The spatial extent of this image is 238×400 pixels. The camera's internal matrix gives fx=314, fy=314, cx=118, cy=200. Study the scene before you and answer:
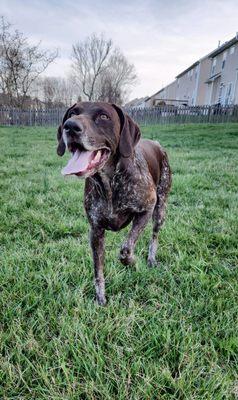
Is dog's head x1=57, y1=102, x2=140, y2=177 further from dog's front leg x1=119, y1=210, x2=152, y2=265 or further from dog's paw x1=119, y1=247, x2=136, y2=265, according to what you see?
dog's paw x1=119, y1=247, x2=136, y2=265

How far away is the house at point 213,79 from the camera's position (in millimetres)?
32969

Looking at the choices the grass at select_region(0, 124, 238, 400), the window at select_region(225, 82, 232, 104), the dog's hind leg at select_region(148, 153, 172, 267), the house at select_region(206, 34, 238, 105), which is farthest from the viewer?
the window at select_region(225, 82, 232, 104)

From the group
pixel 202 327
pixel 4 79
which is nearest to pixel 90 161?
pixel 202 327

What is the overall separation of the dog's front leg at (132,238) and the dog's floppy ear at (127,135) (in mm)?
523

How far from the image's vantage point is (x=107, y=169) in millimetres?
2348

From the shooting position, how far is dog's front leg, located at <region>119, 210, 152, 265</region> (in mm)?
2475

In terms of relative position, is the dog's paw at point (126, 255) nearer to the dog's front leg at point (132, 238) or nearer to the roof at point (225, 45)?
the dog's front leg at point (132, 238)

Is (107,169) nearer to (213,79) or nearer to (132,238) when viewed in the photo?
(132,238)

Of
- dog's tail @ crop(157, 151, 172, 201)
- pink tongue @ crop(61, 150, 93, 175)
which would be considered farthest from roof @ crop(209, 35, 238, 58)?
pink tongue @ crop(61, 150, 93, 175)

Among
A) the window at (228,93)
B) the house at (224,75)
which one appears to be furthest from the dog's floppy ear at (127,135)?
the window at (228,93)

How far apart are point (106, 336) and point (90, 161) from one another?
116 centimetres

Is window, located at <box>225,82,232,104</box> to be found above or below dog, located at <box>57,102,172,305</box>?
above

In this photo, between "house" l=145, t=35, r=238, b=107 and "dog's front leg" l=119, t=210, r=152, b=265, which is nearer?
"dog's front leg" l=119, t=210, r=152, b=265

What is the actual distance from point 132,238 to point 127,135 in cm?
80
